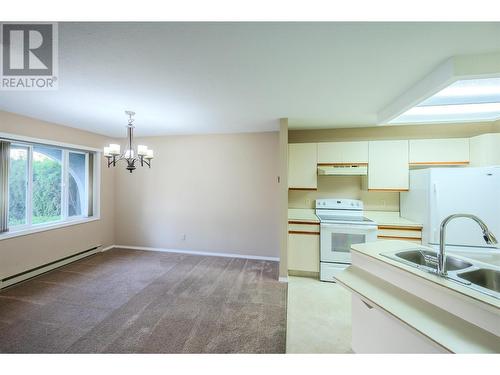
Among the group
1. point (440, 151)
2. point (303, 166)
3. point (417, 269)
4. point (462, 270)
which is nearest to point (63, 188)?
point (303, 166)

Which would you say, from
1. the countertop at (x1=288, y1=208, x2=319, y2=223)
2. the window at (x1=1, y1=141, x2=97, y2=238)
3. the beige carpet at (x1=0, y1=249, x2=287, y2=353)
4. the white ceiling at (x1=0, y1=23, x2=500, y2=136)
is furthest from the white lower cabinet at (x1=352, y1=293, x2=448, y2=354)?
the window at (x1=1, y1=141, x2=97, y2=238)

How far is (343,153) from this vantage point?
3.31 meters

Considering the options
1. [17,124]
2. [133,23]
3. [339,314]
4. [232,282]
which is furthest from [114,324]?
[17,124]

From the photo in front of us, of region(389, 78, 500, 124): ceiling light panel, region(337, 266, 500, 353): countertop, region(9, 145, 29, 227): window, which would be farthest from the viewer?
region(9, 145, 29, 227): window

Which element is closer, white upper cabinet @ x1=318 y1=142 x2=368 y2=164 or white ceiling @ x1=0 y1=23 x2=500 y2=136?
white ceiling @ x1=0 y1=23 x2=500 y2=136

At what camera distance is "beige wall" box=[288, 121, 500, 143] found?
3.21 metres

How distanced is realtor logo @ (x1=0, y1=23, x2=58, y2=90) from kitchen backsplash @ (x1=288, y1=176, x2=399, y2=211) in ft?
11.2

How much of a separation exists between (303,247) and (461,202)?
2.04m

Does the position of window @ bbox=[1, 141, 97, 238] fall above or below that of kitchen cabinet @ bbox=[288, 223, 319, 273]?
above

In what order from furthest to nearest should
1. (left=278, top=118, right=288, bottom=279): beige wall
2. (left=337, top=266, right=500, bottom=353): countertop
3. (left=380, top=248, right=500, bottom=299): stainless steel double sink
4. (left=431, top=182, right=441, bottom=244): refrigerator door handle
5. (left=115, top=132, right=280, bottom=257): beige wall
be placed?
(left=115, top=132, right=280, bottom=257): beige wall → (left=278, top=118, right=288, bottom=279): beige wall → (left=431, top=182, right=441, bottom=244): refrigerator door handle → (left=380, top=248, right=500, bottom=299): stainless steel double sink → (left=337, top=266, right=500, bottom=353): countertop

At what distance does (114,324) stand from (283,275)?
2.14 meters

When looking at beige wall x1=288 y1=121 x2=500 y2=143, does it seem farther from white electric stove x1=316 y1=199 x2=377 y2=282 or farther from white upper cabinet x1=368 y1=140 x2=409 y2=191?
white electric stove x1=316 y1=199 x2=377 y2=282

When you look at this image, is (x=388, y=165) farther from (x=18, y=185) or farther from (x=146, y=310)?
(x=18, y=185)

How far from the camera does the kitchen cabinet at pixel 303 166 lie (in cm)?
340
